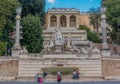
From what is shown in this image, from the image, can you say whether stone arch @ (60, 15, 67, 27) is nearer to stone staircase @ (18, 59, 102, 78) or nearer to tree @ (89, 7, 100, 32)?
tree @ (89, 7, 100, 32)

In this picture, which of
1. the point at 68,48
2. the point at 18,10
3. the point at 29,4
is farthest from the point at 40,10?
the point at 68,48

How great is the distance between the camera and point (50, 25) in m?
80.7

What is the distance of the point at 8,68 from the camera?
37.8 m

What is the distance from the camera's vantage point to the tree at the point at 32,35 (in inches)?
1887

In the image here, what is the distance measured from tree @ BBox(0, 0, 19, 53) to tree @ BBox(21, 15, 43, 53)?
6.63ft

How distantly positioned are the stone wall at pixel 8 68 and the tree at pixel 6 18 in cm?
633

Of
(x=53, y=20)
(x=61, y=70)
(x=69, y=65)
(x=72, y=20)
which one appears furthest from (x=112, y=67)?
(x=53, y=20)

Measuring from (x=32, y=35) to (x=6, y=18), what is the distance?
14.3ft

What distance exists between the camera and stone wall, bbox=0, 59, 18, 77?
3759cm

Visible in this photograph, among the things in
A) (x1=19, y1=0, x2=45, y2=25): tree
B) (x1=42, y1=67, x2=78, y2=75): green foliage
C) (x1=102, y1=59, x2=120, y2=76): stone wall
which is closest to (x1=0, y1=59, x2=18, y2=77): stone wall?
(x1=42, y1=67, x2=78, y2=75): green foliage

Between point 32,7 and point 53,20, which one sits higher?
point 53,20

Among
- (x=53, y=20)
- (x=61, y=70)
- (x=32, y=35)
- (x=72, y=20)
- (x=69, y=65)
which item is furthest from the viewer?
(x=53, y=20)

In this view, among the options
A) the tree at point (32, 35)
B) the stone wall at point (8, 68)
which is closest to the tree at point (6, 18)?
the tree at point (32, 35)

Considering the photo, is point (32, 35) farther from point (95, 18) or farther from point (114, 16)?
point (95, 18)
